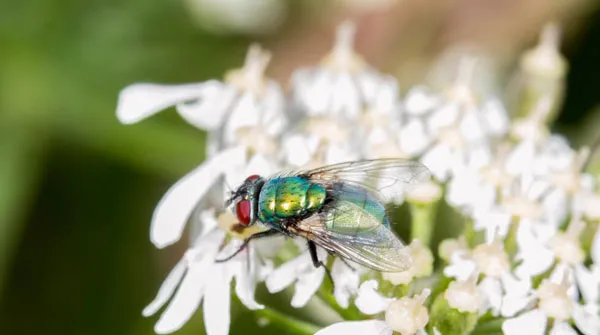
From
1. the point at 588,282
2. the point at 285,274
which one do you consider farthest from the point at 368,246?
the point at 588,282

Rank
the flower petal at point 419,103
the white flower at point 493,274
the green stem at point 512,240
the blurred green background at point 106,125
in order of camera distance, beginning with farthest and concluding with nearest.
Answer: the blurred green background at point 106,125
the flower petal at point 419,103
the green stem at point 512,240
the white flower at point 493,274

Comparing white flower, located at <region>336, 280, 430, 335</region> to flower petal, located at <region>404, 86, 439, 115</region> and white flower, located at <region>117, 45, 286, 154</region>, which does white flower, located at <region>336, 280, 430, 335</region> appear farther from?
flower petal, located at <region>404, 86, 439, 115</region>

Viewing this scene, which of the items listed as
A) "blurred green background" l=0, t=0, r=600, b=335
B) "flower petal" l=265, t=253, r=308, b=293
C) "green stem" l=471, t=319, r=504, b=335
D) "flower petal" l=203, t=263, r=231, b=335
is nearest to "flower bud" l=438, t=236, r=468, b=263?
"green stem" l=471, t=319, r=504, b=335

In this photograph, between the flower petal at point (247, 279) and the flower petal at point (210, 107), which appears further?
the flower petal at point (210, 107)

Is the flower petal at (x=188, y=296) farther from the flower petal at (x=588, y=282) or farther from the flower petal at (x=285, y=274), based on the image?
the flower petal at (x=588, y=282)

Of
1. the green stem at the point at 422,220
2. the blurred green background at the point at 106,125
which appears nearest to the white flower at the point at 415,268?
the green stem at the point at 422,220

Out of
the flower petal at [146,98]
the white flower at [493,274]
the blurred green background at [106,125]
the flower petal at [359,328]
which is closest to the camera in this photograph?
the flower petal at [359,328]

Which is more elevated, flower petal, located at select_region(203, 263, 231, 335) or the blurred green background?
the blurred green background

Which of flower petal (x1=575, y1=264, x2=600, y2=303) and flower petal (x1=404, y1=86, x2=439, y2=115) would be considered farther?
flower petal (x1=404, y1=86, x2=439, y2=115)
